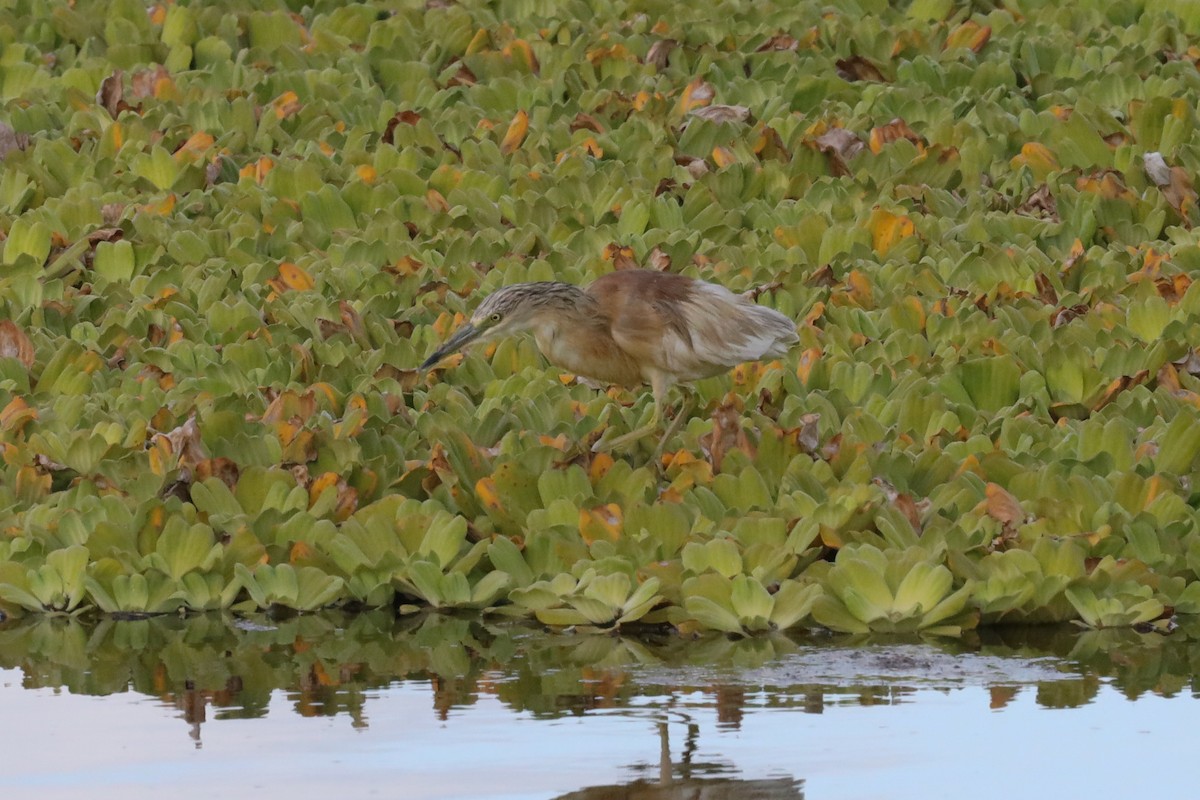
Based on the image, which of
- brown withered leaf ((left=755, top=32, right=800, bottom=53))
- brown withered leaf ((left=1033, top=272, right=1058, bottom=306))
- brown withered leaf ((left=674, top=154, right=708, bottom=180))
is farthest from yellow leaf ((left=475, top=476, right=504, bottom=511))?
brown withered leaf ((left=755, top=32, right=800, bottom=53))

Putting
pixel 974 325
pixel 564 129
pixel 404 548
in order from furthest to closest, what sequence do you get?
pixel 564 129 → pixel 974 325 → pixel 404 548

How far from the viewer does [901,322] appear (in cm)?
827

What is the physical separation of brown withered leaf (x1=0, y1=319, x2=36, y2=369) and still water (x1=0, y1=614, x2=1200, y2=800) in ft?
6.63

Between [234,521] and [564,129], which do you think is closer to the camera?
[234,521]

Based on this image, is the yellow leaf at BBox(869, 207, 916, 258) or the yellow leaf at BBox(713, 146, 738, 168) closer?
the yellow leaf at BBox(869, 207, 916, 258)

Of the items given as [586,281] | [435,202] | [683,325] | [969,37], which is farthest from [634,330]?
[969,37]

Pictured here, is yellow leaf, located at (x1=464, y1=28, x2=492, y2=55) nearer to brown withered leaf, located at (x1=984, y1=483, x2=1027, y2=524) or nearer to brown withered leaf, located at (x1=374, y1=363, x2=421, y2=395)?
brown withered leaf, located at (x1=374, y1=363, x2=421, y2=395)

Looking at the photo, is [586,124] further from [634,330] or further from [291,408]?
[291,408]

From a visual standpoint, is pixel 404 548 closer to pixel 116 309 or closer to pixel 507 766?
pixel 507 766

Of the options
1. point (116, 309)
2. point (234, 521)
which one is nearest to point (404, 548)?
point (234, 521)

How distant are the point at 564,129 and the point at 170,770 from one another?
6068mm

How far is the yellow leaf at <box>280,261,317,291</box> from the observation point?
28.8 ft

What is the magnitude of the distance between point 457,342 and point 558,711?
2229mm

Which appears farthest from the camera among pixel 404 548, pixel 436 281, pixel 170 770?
pixel 436 281
